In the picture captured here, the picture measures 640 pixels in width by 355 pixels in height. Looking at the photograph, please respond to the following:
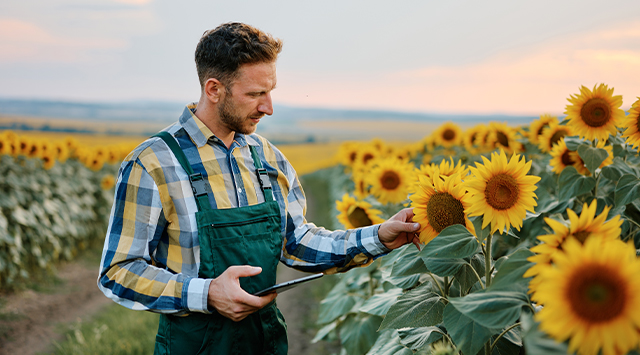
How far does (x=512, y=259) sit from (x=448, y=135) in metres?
5.40

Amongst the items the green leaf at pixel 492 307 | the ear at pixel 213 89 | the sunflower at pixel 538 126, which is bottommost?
the green leaf at pixel 492 307

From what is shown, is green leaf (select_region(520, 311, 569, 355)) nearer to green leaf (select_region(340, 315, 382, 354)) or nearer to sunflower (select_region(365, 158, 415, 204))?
green leaf (select_region(340, 315, 382, 354))

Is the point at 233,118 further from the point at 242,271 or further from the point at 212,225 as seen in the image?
the point at 242,271

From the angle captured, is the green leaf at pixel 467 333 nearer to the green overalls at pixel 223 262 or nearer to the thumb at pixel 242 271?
the thumb at pixel 242 271

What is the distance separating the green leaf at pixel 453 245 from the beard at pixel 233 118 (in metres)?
1.06

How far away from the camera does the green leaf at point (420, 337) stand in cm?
179

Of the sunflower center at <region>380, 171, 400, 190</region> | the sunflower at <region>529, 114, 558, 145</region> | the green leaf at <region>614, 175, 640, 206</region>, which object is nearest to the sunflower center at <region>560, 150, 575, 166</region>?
the green leaf at <region>614, 175, 640, 206</region>

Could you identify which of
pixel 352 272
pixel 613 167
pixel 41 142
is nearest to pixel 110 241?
pixel 352 272

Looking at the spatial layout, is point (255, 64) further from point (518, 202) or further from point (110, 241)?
point (518, 202)

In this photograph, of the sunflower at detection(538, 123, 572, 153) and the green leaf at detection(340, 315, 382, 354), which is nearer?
the green leaf at detection(340, 315, 382, 354)

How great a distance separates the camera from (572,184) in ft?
9.03

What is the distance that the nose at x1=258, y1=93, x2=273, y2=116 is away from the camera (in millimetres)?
2227

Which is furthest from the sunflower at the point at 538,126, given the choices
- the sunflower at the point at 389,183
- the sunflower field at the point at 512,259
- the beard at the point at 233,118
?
the beard at the point at 233,118

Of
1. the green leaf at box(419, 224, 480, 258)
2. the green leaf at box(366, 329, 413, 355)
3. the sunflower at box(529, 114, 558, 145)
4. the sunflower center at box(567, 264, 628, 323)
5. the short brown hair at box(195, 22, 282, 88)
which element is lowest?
the green leaf at box(366, 329, 413, 355)
